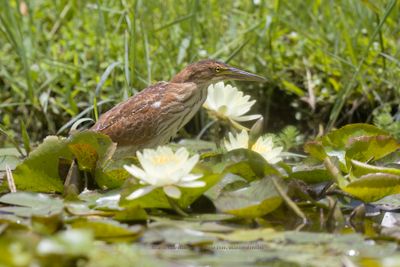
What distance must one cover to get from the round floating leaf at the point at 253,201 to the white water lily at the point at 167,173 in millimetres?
171

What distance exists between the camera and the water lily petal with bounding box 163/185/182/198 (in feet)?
10.8

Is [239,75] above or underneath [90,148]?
underneath

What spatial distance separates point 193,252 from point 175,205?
49cm

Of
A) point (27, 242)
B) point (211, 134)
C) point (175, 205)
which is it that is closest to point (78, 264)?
point (27, 242)

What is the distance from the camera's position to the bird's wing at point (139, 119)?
15.9 feet

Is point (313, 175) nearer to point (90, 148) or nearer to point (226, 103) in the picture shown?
point (226, 103)

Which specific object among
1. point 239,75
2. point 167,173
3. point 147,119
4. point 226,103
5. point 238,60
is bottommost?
point 238,60

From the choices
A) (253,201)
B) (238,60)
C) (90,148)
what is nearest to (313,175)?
(253,201)

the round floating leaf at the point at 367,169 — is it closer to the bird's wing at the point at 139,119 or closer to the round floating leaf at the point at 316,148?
the round floating leaf at the point at 316,148

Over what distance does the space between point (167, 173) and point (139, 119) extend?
5.11ft

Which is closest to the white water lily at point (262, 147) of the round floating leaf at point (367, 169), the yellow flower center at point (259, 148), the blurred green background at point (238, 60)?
the yellow flower center at point (259, 148)

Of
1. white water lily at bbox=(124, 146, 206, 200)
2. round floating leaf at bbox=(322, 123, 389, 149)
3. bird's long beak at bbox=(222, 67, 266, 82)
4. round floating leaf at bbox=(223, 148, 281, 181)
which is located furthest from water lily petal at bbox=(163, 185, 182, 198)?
bird's long beak at bbox=(222, 67, 266, 82)

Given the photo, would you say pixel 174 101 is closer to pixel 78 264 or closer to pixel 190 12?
pixel 190 12

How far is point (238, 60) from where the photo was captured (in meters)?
6.73
